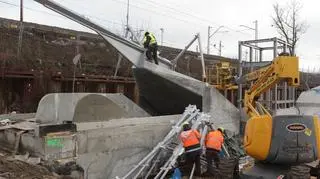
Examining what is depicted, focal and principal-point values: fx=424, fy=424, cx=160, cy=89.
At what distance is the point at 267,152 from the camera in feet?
22.2

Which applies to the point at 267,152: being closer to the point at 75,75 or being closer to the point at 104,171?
the point at 104,171

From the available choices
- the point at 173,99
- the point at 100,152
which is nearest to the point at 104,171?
the point at 100,152

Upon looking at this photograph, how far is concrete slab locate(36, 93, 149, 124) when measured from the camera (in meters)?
11.3

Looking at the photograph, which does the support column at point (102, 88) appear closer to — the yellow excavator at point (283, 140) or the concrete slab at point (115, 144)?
the concrete slab at point (115, 144)

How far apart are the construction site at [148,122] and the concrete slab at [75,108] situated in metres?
0.03

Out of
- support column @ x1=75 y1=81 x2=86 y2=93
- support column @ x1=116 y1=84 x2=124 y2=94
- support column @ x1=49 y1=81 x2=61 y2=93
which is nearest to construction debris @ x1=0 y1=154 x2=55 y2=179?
support column @ x1=49 y1=81 x2=61 y2=93

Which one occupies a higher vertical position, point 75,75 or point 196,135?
point 75,75

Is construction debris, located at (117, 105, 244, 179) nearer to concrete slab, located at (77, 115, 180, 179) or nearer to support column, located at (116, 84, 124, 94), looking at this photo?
concrete slab, located at (77, 115, 180, 179)

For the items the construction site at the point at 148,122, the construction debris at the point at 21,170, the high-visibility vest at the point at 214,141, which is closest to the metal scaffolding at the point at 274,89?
the construction site at the point at 148,122

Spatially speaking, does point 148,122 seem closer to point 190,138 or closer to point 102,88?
point 190,138

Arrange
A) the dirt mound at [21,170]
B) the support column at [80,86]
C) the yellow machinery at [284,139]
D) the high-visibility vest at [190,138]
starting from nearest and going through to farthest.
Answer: the yellow machinery at [284,139]
the dirt mound at [21,170]
the high-visibility vest at [190,138]
the support column at [80,86]

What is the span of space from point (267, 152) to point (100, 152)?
13.4 feet

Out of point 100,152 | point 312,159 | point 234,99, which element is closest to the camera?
point 312,159

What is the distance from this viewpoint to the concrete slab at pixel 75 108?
445 inches
